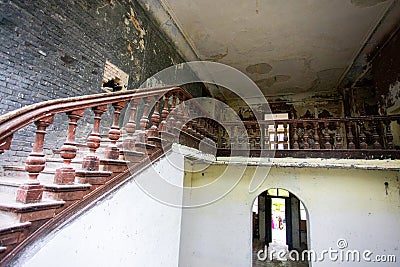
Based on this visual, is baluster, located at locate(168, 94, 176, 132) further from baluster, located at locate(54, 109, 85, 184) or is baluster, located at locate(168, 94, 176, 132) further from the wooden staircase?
baluster, located at locate(54, 109, 85, 184)

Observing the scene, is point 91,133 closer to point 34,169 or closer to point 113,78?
point 34,169

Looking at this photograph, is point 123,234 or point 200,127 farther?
point 200,127

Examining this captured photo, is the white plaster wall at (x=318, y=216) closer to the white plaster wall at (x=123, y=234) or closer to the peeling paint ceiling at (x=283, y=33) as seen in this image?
the white plaster wall at (x=123, y=234)

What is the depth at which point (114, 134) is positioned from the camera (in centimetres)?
212

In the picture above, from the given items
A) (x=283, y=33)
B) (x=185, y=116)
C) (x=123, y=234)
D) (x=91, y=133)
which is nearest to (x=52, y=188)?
(x=91, y=133)

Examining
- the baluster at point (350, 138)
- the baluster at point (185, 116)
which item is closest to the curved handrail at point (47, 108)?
the baluster at point (185, 116)

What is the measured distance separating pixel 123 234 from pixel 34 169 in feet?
3.60

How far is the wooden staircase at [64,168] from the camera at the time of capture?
139cm

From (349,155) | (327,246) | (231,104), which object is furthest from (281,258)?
(231,104)

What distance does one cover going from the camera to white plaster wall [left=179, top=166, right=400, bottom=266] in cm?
402

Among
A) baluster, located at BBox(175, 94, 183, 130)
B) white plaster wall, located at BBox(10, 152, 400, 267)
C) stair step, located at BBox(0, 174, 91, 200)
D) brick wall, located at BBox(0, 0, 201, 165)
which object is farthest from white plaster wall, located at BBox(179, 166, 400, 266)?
stair step, located at BBox(0, 174, 91, 200)

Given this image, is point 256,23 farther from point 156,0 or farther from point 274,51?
point 156,0

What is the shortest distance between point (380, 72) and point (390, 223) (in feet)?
11.3

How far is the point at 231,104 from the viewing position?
30.1ft
